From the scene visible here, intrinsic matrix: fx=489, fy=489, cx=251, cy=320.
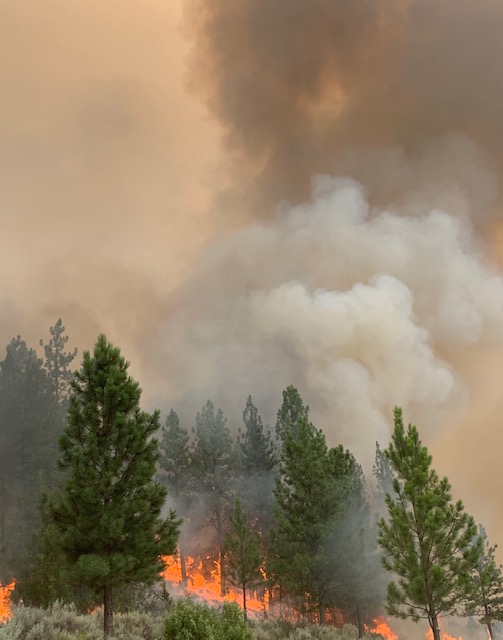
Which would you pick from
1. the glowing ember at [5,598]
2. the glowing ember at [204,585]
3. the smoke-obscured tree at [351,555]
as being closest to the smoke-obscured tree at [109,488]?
the smoke-obscured tree at [351,555]

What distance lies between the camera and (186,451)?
5453 cm

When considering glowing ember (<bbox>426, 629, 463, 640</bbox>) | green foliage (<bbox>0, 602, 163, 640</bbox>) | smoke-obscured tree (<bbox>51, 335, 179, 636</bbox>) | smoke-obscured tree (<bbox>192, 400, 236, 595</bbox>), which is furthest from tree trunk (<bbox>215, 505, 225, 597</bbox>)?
smoke-obscured tree (<bbox>51, 335, 179, 636</bbox>)

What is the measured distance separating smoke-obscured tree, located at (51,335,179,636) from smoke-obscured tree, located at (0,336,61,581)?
21740mm

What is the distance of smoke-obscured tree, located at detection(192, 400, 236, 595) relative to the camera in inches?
2061

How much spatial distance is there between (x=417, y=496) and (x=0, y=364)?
3810 centimetres

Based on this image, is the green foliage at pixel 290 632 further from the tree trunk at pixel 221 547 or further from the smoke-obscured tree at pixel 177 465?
the smoke-obscured tree at pixel 177 465

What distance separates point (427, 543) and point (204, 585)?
3945 centimetres

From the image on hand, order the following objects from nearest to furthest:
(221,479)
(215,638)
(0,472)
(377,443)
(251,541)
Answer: (215,638)
(251,541)
(0,472)
(221,479)
(377,443)

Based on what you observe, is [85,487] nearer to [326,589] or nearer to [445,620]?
[326,589]

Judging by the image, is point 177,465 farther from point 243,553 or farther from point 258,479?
point 243,553

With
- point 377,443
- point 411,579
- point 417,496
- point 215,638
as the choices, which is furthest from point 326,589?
point 377,443

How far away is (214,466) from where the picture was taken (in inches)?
2103

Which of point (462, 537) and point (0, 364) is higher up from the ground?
point (0, 364)

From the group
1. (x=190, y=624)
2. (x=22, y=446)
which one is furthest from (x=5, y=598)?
(x=190, y=624)
